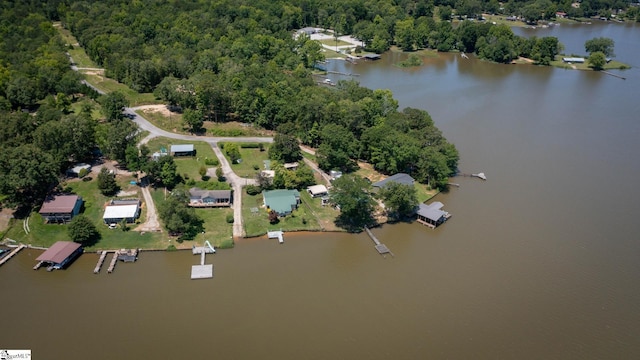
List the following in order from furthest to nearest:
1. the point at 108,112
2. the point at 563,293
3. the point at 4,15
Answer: the point at 4,15 < the point at 108,112 < the point at 563,293

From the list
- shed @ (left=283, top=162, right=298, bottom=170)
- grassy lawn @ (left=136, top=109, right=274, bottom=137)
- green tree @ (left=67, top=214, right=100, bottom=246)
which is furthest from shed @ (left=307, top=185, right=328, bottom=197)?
green tree @ (left=67, top=214, right=100, bottom=246)

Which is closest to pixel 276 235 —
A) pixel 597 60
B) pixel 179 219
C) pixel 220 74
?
pixel 179 219

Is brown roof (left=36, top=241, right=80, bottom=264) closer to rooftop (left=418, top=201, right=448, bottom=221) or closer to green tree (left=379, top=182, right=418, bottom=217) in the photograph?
green tree (left=379, top=182, right=418, bottom=217)

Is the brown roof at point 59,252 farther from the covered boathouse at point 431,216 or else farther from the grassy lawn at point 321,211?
the covered boathouse at point 431,216

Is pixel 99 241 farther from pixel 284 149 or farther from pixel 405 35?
pixel 405 35

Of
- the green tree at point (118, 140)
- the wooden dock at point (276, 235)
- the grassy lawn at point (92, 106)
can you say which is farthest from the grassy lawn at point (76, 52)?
the wooden dock at point (276, 235)

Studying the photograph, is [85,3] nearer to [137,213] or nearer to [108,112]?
[108,112]

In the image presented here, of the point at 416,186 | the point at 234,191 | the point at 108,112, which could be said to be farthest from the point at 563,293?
the point at 108,112
